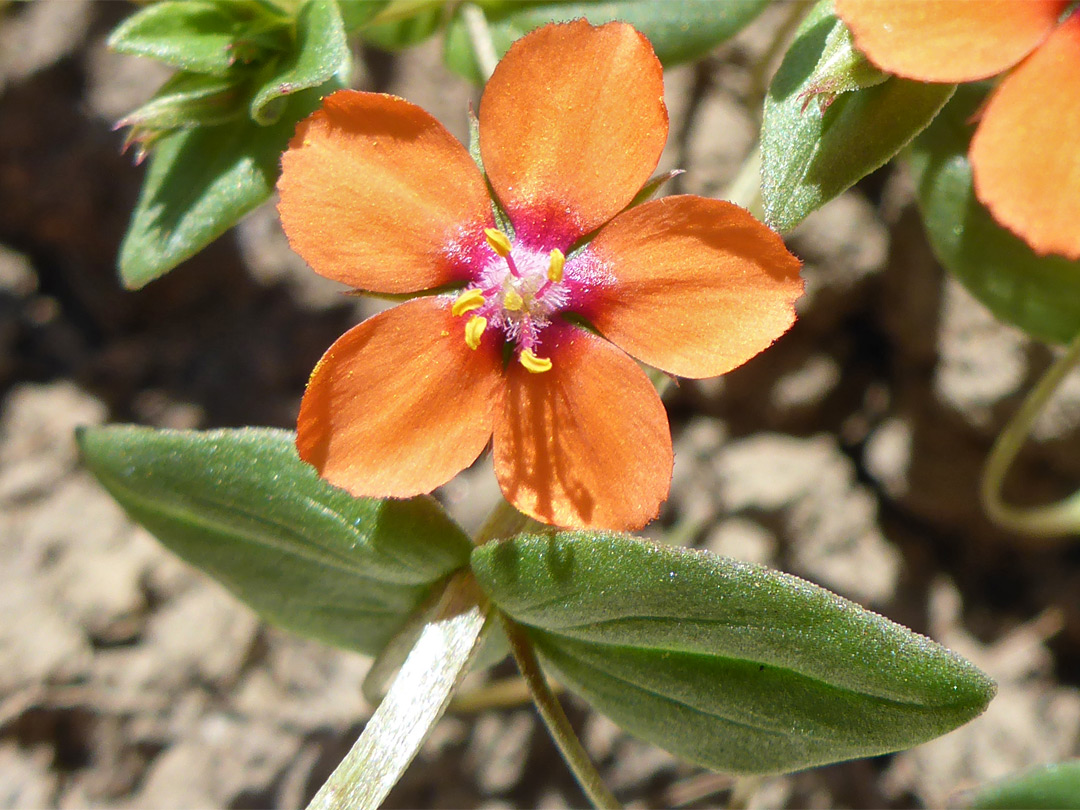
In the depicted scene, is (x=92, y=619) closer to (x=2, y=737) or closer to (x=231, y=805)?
(x=2, y=737)

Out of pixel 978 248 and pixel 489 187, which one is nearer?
pixel 489 187

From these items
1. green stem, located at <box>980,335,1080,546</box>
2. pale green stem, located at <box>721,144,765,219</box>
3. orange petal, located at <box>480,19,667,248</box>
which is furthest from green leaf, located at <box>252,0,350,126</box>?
green stem, located at <box>980,335,1080,546</box>

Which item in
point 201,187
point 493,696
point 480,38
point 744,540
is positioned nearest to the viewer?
point 201,187

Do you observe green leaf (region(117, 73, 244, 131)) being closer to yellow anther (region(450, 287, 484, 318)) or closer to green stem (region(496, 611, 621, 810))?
yellow anther (region(450, 287, 484, 318))

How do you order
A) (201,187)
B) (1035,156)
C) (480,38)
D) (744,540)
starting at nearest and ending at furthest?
(1035,156), (201,187), (480,38), (744,540)

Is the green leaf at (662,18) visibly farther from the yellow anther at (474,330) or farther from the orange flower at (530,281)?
the yellow anther at (474,330)

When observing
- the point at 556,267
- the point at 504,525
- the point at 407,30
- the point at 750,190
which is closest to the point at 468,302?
the point at 556,267

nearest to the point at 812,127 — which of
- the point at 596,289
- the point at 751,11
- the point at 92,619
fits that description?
the point at 596,289

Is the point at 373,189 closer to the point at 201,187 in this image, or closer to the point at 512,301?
the point at 512,301

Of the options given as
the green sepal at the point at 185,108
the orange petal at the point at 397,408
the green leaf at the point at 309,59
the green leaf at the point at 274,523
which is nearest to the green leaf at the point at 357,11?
the green leaf at the point at 309,59

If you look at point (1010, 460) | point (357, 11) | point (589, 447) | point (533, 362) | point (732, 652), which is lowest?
point (1010, 460)
